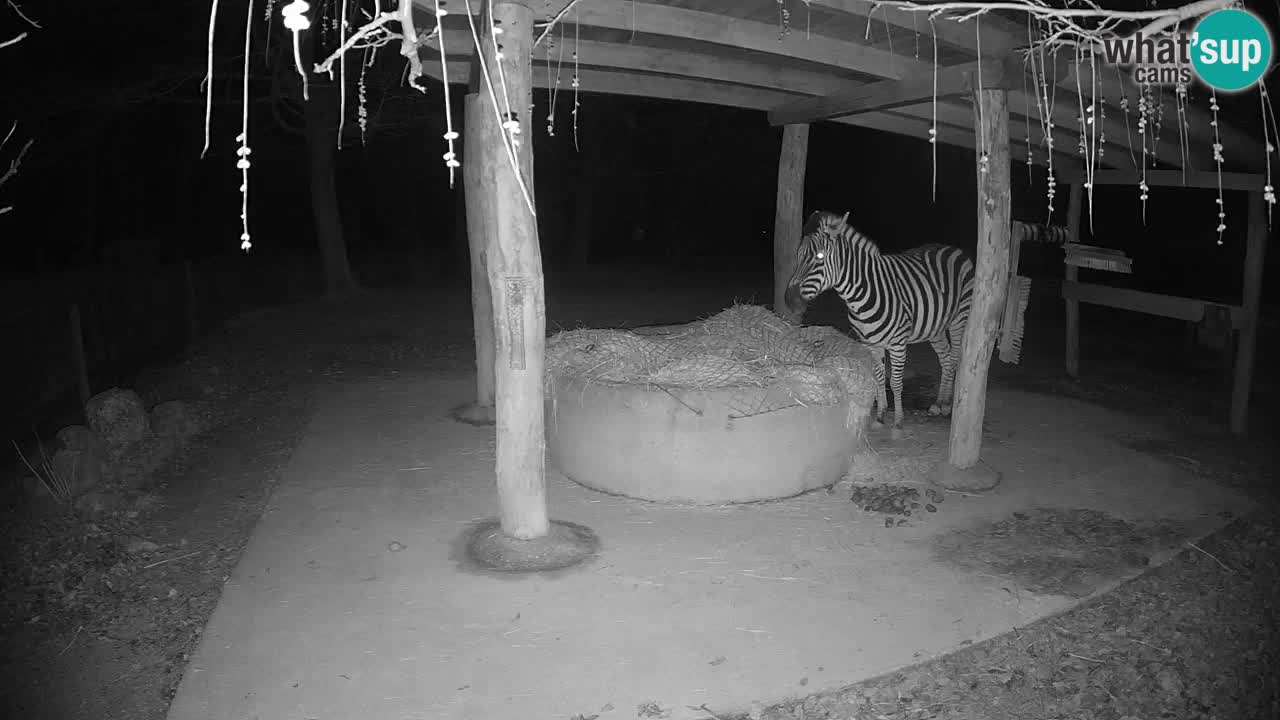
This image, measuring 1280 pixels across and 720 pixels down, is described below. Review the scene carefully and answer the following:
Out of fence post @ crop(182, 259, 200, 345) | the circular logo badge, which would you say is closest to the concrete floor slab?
the circular logo badge

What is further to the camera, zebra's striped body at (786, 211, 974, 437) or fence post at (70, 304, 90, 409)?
fence post at (70, 304, 90, 409)

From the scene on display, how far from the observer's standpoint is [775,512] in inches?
207

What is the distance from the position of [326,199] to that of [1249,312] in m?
13.9

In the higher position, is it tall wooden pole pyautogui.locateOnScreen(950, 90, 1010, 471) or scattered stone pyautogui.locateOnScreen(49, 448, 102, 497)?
tall wooden pole pyautogui.locateOnScreen(950, 90, 1010, 471)

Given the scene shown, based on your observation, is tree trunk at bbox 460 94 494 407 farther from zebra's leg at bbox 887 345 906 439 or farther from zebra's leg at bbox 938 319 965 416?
zebra's leg at bbox 938 319 965 416

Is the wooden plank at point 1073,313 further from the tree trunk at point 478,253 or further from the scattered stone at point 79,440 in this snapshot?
the scattered stone at point 79,440

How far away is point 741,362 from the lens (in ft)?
18.9

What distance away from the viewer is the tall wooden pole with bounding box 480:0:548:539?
4188 mm

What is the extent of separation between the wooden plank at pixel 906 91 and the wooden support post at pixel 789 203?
0.38 m

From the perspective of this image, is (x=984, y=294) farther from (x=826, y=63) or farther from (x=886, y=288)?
(x=826, y=63)

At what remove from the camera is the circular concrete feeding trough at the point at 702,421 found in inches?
207

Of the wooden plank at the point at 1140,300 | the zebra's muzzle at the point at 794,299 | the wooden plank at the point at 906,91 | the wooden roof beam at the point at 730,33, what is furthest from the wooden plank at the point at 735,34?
the wooden plank at the point at 1140,300

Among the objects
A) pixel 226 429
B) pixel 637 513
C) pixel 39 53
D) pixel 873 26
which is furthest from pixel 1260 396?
pixel 39 53

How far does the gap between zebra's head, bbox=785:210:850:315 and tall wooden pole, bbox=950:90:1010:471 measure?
140cm
